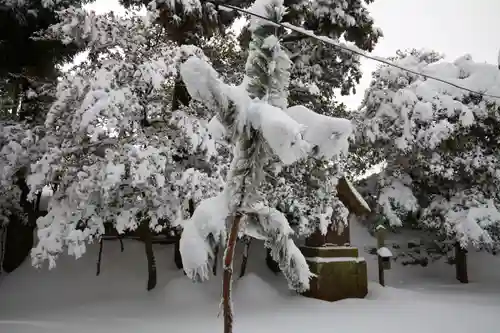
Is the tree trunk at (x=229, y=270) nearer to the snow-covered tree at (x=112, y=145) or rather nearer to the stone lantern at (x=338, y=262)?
the snow-covered tree at (x=112, y=145)

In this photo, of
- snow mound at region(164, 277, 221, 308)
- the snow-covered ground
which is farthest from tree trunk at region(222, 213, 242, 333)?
snow mound at region(164, 277, 221, 308)

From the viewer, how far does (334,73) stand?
12.2 meters

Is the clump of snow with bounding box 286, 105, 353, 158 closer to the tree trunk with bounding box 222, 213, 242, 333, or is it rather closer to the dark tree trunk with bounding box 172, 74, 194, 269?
the tree trunk with bounding box 222, 213, 242, 333

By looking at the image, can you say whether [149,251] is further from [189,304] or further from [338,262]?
[338,262]

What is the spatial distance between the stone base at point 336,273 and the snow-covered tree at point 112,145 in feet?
12.8

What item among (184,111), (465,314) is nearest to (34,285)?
(184,111)

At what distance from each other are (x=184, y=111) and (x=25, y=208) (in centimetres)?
627

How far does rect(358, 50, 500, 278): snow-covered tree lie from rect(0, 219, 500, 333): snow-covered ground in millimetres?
2319

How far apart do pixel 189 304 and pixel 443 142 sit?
9034 mm

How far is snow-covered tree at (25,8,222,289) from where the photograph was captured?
811 cm

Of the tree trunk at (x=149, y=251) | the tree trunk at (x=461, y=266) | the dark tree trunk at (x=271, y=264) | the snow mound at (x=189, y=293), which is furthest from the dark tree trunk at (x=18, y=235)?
the tree trunk at (x=461, y=266)

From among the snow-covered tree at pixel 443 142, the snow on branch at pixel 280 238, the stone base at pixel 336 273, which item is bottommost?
the stone base at pixel 336 273

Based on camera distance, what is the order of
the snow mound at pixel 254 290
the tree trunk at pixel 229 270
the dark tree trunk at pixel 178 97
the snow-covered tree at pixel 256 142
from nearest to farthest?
the snow-covered tree at pixel 256 142 → the tree trunk at pixel 229 270 → the snow mound at pixel 254 290 → the dark tree trunk at pixel 178 97

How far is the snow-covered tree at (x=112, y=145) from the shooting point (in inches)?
319
